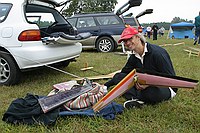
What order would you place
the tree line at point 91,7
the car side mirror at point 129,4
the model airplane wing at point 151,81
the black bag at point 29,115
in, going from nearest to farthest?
the model airplane wing at point 151,81 < the black bag at point 29,115 < the car side mirror at point 129,4 < the tree line at point 91,7

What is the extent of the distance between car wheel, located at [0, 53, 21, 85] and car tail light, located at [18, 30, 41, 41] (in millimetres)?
386

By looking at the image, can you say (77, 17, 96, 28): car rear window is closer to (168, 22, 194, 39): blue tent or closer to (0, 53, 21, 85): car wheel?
(0, 53, 21, 85): car wheel

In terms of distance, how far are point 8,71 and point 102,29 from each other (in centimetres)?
522

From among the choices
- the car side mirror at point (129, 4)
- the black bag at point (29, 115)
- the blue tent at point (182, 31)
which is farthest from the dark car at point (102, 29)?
the blue tent at point (182, 31)

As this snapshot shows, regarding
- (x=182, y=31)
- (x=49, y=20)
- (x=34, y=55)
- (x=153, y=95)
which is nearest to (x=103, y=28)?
(x=49, y=20)

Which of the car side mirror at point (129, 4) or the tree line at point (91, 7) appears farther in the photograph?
the tree line at point (91, 7)

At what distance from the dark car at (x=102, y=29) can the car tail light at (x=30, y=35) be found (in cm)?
483

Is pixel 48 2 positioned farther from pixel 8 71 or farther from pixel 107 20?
pixel 107 20

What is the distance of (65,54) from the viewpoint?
3.96 m

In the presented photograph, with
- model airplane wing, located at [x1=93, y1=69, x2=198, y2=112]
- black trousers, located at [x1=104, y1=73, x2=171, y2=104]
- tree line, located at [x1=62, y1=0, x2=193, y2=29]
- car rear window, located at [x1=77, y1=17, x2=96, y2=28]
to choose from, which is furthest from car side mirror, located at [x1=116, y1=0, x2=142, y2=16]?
tree line, located at [x1=62, y1=0, x2=193, y2=29]

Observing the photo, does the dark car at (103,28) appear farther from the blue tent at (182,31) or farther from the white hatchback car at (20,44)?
the blue tent at (182,31)

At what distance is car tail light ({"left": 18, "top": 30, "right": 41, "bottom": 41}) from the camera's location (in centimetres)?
334

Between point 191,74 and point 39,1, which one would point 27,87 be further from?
point 191,74

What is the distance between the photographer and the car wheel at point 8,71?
3463mm
